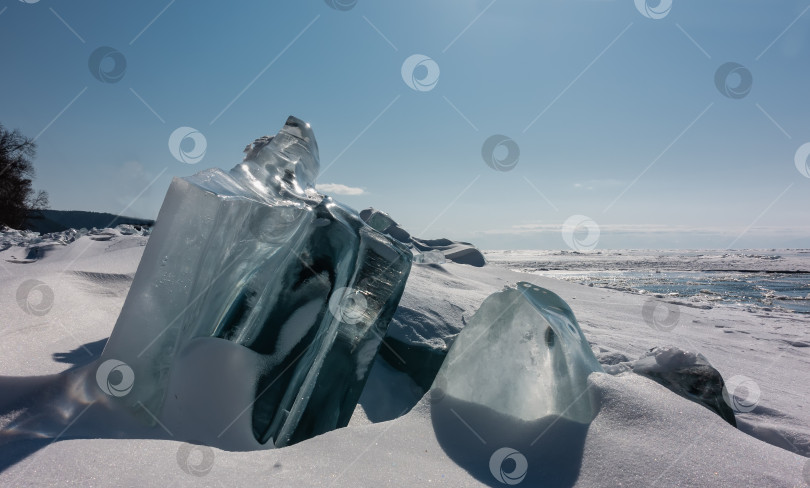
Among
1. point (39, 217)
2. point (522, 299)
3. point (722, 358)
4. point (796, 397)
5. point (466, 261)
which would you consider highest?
point (466, 261)

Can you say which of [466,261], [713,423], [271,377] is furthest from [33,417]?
[466,261]

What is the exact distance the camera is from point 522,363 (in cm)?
154

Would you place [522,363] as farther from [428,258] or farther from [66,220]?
[66,220]

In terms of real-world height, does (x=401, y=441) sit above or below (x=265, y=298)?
below

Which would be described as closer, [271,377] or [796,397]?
[271,377]

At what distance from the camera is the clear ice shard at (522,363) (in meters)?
1.41

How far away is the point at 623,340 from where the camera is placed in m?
2.83

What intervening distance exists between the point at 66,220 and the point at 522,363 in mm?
22183

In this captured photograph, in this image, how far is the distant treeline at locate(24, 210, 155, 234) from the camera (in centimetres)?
1638

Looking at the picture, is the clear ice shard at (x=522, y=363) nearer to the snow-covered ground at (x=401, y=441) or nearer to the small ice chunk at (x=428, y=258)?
the snow-covered ground at (x=401, y=441)

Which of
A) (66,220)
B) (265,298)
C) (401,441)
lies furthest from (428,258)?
(66,220)

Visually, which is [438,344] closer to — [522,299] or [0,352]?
[522,299]

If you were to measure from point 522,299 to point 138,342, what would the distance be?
4.17 ft

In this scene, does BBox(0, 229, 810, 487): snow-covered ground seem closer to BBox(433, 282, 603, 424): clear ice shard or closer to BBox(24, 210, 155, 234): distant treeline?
BBox(433, 282, 603, 424): clear ice shard
